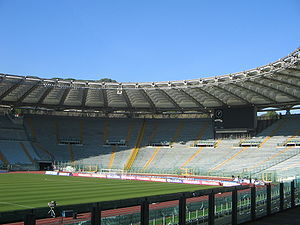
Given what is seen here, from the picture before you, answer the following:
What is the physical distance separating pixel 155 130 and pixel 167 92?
450 inches

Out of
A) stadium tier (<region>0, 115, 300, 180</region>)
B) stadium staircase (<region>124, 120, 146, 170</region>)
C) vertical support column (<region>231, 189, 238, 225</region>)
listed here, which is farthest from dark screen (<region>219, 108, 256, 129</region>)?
vertical support column (<region>231, 189, 238, 225</region>)

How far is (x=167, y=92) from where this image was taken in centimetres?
5378

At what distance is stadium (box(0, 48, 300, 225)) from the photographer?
43000 millimetres

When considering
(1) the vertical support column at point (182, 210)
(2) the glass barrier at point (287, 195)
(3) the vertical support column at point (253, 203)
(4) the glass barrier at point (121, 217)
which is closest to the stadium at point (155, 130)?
(2) the glass barrier at point (287, 195)

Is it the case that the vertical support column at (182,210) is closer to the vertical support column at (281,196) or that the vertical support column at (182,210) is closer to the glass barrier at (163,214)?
the glass barrier at (163,214)

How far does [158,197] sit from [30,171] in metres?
45.5

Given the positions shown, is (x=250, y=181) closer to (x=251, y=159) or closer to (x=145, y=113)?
(x=251, y=159)

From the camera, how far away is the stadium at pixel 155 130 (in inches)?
1693

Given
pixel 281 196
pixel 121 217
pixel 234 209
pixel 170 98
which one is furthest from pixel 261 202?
pixel 170 98

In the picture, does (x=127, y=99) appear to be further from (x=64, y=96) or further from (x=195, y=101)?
(x=195, y=101)

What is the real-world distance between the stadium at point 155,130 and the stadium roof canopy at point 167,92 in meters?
0.13

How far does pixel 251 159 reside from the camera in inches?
1869

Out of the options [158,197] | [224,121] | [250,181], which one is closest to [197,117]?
[224,121]

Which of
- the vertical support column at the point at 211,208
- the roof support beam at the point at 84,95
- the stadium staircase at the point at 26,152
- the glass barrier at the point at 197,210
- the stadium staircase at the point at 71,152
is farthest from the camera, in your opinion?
the stadium staircase at the point at 71,152
